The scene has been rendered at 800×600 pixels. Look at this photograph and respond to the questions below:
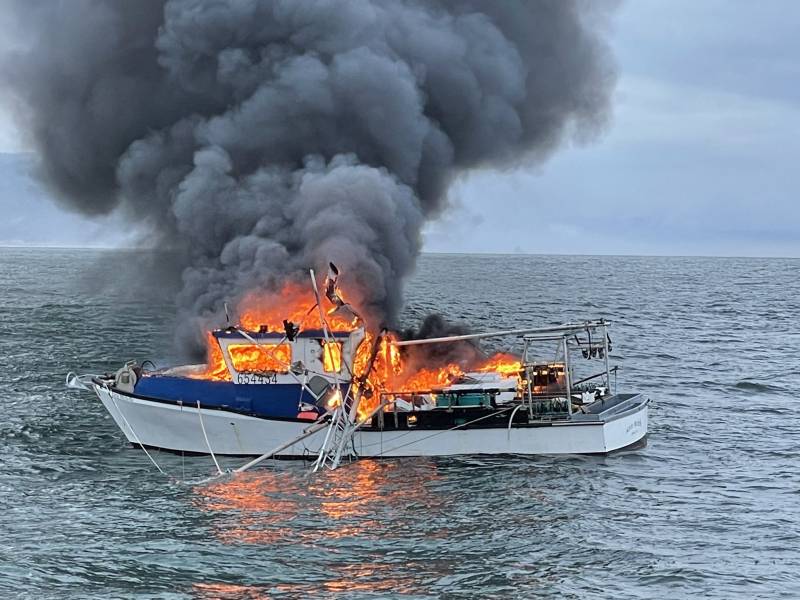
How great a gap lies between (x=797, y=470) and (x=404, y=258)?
23.4m

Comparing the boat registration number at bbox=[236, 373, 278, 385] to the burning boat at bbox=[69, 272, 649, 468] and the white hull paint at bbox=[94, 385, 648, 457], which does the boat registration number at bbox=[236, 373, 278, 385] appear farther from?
the white hull paint at bbox=[94, 385, 648, 457]

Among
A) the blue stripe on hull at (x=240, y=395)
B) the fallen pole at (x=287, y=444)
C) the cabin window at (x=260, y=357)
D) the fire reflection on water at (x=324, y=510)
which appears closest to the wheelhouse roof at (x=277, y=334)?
the cabin window at (x=260, y=357)

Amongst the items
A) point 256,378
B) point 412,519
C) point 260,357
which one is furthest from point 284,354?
point 412,519

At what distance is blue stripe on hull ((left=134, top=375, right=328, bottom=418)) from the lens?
41.3 m

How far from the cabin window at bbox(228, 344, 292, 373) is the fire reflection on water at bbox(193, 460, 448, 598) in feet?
14.4

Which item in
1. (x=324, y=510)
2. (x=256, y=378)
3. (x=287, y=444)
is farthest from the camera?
(x=256, y=378)

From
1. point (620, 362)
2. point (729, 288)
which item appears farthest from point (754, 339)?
point (729, 288)

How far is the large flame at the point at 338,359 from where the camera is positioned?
138 ft

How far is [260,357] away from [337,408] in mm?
4682

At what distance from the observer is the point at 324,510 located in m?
34.9

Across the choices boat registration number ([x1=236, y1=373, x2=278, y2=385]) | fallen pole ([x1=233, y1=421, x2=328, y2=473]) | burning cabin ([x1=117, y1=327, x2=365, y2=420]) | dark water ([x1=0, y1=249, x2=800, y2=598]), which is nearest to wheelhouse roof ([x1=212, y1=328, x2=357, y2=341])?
burning cabin ([x1=117, y1=327, x2=365, y2=420])

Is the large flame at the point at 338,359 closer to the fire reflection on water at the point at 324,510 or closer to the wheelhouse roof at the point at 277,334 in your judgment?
the wheelhouse roof at the point at 277,334

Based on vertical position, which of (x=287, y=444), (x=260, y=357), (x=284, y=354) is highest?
(x=284, y=354)

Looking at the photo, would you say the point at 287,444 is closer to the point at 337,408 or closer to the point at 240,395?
the point at 337,408
